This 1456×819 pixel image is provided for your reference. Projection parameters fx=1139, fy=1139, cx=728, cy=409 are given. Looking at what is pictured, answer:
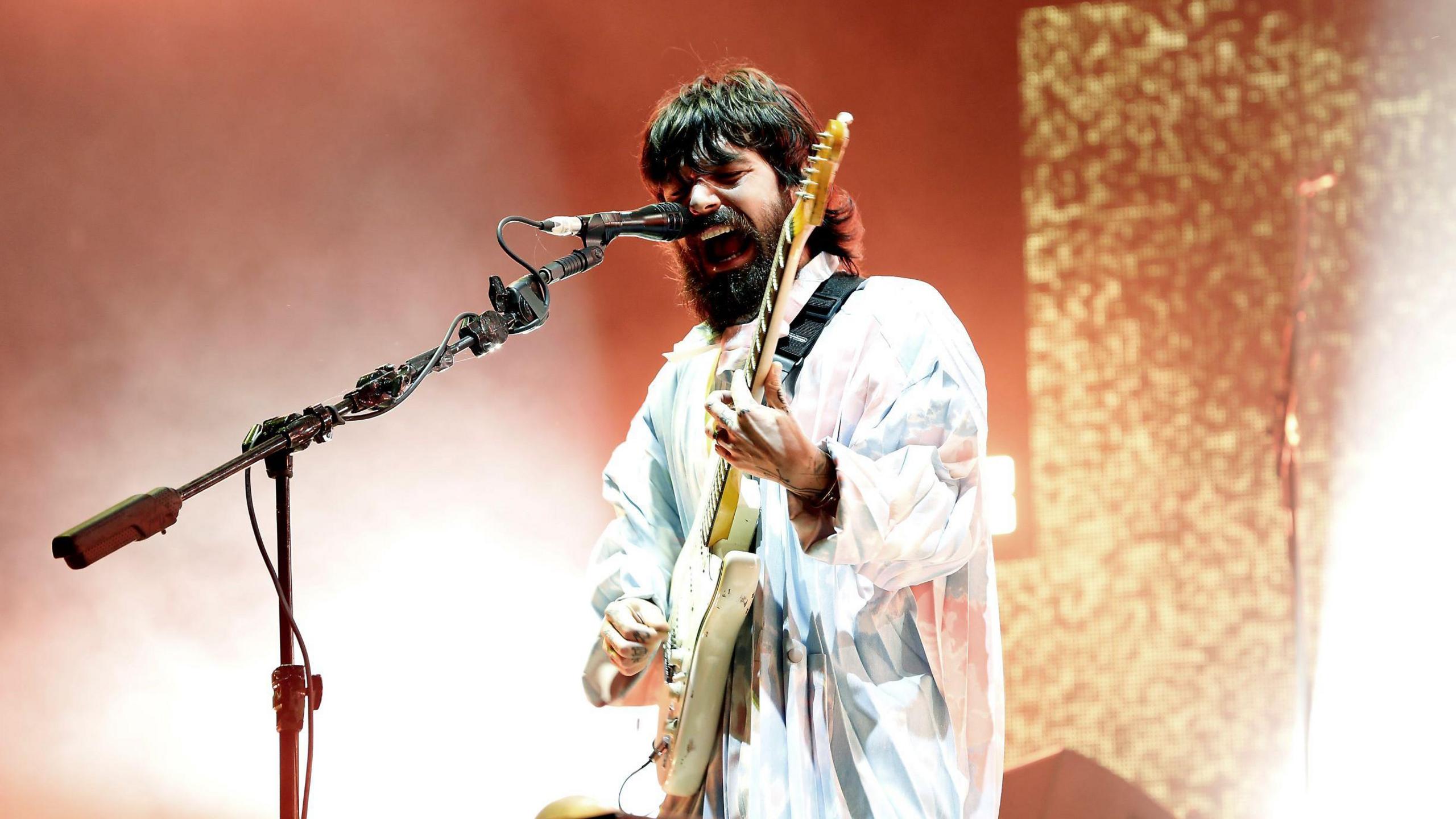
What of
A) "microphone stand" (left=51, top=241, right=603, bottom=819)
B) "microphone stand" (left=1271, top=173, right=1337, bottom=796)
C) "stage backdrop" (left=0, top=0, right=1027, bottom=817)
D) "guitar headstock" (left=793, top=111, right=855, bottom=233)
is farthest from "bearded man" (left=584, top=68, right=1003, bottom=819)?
"microphone stand" (left=1271, top=173, right=1337, bottom=796)

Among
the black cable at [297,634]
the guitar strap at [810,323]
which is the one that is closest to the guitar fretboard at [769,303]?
the guitar strap at [810,323]

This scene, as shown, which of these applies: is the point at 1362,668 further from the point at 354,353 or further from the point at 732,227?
the point at 354,353

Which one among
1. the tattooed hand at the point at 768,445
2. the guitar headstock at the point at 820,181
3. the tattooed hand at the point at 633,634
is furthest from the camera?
the tattooed hand at the point at 633,634

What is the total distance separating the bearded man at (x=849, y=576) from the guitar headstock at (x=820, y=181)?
0.19 metres

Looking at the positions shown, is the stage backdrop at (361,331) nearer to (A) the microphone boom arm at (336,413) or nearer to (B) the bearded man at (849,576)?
(B) the bearded man at (849,576)

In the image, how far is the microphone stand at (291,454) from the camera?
53.1 inches

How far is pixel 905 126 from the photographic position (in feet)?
9.05

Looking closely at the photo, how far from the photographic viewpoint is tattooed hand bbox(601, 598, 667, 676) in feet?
5.29

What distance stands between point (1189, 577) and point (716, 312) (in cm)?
151

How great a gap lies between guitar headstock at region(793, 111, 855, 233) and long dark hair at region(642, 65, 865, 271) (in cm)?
37

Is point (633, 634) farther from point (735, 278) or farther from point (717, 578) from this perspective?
point (735, 278)

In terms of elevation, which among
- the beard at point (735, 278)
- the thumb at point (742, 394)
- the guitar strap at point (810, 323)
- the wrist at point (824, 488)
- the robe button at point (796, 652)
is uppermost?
the beard at point (735, 278)

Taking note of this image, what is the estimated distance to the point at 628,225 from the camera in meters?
1.59

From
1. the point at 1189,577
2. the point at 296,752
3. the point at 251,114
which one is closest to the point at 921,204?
the point at 1189,577
